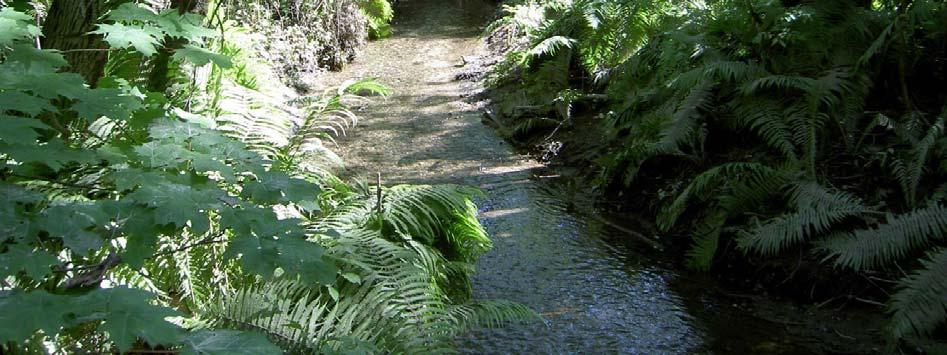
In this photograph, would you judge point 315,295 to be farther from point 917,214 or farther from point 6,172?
point 917,214

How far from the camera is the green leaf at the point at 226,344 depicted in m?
1.52

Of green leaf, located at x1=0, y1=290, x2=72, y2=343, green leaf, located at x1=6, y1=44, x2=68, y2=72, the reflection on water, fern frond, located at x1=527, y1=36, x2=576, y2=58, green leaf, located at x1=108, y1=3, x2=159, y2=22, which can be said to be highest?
fern frond, located at x1=527, y1=36, x2=576, y2=58

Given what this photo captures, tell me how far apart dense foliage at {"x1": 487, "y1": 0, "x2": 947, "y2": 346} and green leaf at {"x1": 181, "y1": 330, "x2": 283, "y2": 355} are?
9.90 ft

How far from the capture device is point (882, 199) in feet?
14.5

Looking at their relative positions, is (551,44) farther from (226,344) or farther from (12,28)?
(226,344)

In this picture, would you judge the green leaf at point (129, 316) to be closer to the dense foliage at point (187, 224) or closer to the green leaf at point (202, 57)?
the dense foliage at point (187, 224)

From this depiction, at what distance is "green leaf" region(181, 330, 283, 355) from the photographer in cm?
152

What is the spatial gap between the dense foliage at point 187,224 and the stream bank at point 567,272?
0.54 m

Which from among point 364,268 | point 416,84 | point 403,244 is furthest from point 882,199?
point 416,84

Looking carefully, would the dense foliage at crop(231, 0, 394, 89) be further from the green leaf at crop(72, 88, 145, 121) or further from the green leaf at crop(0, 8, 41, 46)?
the green leaf at crop(72, 88, 145, 121)

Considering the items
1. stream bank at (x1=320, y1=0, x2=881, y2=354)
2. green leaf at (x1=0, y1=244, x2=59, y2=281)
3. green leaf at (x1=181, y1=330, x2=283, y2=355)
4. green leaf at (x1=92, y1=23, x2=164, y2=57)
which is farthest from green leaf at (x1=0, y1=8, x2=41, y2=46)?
stream bank at (x1=320, y1=0, x2=881, y2=354)

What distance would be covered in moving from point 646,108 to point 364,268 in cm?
366

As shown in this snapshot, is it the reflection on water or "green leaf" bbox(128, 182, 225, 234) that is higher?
"green leaf" bbox(128, 182, 225, 234)

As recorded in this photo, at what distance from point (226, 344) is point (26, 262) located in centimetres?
47
